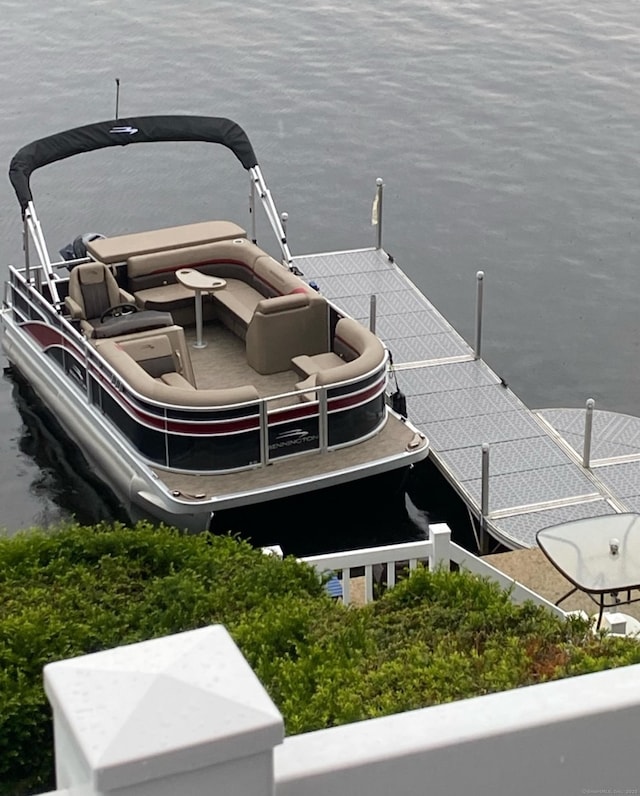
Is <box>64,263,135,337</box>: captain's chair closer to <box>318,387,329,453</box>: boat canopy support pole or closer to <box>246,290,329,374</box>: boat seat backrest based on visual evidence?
<box>246,290,329,374</box>: boat seat backrest

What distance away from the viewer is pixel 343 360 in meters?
13.6

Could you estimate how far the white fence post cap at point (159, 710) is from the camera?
2355 mm

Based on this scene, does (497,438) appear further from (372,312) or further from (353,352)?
(372,312)

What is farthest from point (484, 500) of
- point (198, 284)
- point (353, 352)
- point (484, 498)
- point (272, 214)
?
point (272, 214)

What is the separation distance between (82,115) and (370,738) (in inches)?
951

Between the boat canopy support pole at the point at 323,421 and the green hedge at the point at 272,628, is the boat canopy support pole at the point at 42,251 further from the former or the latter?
the green hedge at the point at 272,628

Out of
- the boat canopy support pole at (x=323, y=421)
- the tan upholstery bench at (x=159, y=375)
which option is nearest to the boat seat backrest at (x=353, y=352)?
the boat canopy support pole at (x=323, y=421)

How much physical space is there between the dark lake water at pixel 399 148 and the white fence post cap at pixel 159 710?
39.0 ft

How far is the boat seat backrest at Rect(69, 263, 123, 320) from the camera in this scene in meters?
14.2

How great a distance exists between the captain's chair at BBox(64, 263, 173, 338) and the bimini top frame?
2.56 feet

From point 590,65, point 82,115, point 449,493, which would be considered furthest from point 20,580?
point 590,65

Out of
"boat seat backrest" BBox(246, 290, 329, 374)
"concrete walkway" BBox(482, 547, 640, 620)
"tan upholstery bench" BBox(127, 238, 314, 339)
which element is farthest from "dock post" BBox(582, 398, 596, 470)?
"tan upholstery bench" BBox(127, 238, 314, 339)

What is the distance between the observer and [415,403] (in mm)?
14180

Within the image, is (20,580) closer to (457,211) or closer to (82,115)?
(457,211)
